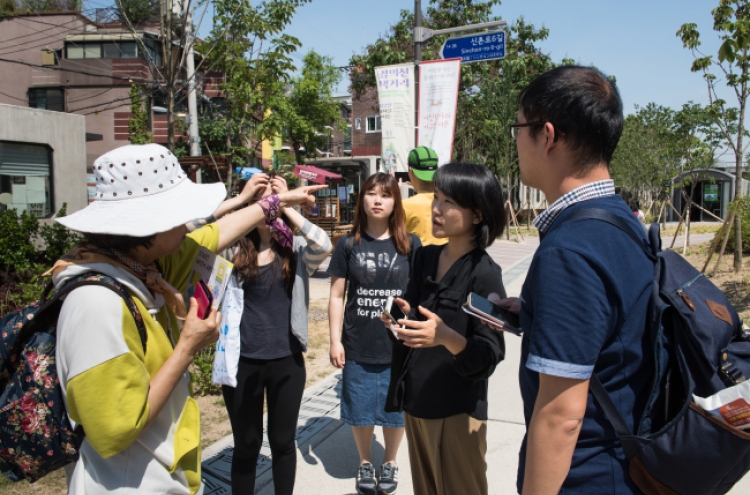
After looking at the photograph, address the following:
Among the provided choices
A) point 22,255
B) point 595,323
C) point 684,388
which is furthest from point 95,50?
point 684,388

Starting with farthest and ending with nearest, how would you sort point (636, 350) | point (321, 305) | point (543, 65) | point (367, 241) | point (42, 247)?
point (543, 65), point (321, 305), point (42, 247), point (367, 241), point (636, 350)

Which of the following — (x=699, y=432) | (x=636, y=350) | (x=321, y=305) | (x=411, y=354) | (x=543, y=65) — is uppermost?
(x=543, y=65)

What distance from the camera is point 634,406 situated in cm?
141

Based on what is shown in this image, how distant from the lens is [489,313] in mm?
1809

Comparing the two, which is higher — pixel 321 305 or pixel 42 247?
pixel 42 247

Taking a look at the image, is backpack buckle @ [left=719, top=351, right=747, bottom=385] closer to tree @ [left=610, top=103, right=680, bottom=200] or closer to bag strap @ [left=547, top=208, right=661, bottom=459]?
bag strap @ [left=547, top=208, right=661, bottom=459]

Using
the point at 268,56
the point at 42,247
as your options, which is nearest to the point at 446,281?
the point at 268,56

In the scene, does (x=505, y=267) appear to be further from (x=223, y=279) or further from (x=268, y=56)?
(x=223, y=279)

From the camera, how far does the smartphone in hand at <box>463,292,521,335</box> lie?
5.83 feet

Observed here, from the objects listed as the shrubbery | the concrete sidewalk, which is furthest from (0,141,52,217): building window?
the concrete sidewalk

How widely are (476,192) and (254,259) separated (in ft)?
4.20

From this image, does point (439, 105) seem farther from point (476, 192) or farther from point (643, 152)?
→ point (643, 152)

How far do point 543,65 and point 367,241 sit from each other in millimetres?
19466

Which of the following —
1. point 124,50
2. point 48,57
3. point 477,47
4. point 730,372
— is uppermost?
point 124,50
